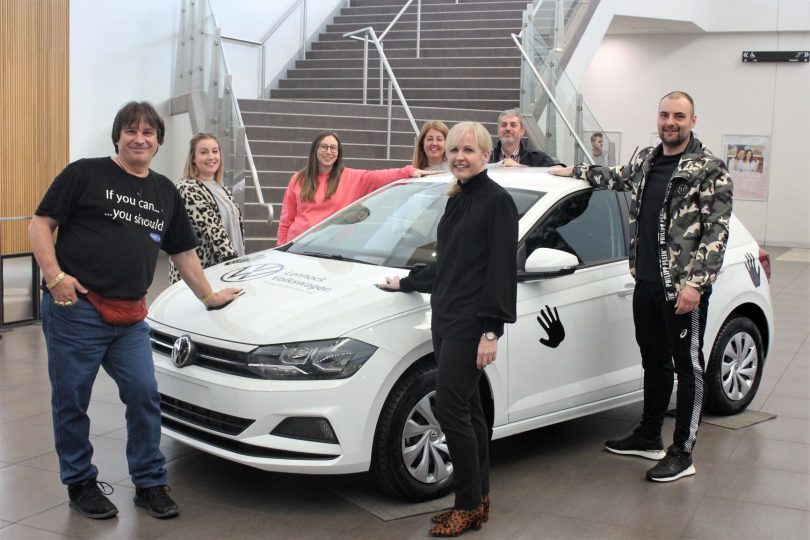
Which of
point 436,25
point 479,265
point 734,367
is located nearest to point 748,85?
point 436,25

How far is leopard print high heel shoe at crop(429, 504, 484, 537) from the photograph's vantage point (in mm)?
4062

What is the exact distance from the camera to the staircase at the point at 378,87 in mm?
12688

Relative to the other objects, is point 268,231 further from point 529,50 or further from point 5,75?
point 529,50

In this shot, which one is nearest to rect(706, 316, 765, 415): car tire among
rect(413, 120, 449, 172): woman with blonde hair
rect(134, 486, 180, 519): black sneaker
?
rect(413, 120, 449, 172): woman with blonde hair

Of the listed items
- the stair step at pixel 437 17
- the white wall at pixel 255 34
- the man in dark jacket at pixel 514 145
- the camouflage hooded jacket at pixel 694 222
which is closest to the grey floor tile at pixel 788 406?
the camouflage hooded jacket at pixel 694 222

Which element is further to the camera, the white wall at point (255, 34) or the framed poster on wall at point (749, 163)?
the framed poster on wall at point (749, 163)

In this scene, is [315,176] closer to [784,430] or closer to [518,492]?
[518,492]

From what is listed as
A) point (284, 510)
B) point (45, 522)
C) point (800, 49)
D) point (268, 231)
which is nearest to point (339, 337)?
point (284, 510)

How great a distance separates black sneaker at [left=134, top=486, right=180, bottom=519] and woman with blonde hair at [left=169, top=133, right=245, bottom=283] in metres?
1.69

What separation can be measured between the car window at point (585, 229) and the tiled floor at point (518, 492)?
1.11 metres

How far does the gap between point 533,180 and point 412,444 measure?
1.71 m

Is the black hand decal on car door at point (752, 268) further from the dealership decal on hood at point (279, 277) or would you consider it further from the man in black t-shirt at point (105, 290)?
the man in black t-shirt at point (105, 290)

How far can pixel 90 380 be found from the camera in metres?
4.20

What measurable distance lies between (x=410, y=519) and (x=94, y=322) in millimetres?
1615
